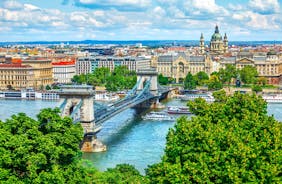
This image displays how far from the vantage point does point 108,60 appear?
2906 inches

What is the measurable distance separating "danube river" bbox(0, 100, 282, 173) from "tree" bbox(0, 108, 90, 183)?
8755 mm

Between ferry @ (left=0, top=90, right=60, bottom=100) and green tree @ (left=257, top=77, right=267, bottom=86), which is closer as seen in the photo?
ferry @ (left=0, top=90, right=60, bottom=100)

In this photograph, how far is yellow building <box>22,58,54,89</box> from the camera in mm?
57719

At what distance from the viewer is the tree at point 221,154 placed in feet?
33.8

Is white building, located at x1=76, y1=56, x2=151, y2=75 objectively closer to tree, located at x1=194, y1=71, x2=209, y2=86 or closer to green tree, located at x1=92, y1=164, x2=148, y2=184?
tree, located at x1=194, y1=71, x2=209, y2=86

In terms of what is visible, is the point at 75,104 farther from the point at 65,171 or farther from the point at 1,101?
the point at 1,101

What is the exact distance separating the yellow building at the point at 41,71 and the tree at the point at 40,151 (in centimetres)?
4593

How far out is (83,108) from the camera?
2448cm

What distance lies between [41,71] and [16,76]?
2.98 metres

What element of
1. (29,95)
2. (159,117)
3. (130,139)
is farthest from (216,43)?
(130,139)

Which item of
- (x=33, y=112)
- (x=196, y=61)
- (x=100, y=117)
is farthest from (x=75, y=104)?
(x=196, y=61)

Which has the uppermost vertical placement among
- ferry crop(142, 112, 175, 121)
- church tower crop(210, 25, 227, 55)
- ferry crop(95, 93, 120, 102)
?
church tower crop(210, 25, 227, 55)

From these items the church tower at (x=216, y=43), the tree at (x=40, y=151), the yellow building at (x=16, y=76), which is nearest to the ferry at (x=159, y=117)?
the tree at (x=40, y=151)

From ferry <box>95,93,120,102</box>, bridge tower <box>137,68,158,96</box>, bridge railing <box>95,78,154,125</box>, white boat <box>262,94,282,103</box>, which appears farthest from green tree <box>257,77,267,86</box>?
bridge railing <box>95,78,154,125</box>
